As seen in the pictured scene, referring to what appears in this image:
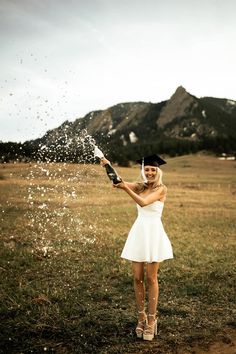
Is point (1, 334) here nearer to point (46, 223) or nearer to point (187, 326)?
point (187, 326)

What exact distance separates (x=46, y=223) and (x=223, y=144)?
10263cm

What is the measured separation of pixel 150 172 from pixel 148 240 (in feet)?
3.42

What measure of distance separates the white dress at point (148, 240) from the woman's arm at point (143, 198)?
0.14 metres

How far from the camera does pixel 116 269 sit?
10.4 m

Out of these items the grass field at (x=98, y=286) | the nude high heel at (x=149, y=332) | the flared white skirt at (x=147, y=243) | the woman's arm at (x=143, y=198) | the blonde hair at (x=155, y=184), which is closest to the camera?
the woman's arm at (x=143, y=198)

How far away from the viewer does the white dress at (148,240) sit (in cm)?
598

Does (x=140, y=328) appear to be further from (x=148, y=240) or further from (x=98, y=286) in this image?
(x=98, y=286)

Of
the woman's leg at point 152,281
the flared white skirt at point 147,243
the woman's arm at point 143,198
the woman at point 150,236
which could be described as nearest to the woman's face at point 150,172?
the woman at point 150,236

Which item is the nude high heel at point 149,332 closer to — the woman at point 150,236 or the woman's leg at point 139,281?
the woman at point 150,236

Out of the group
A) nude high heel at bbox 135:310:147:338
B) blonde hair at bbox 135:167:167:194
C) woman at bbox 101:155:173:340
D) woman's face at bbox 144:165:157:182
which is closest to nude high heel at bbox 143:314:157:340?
woman at bbox 101:155:173:340

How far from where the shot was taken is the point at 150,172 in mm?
6090

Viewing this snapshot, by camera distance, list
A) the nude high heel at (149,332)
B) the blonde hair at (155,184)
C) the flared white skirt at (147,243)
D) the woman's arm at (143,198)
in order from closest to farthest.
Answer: the woman's arm at (143,198) < the flared white skirt at (147,243) < the blonde hair at (155,184) < the nude high heel at (149,332)

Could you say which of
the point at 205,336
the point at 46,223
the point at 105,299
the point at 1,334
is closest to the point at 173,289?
the point at 105,299

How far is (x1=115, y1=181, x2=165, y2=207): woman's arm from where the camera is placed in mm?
5684
